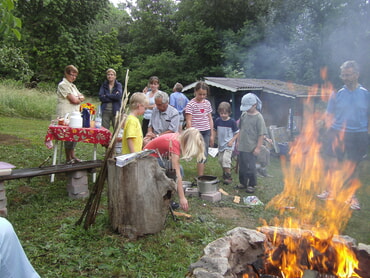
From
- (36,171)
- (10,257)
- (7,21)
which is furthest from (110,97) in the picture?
(10,257)

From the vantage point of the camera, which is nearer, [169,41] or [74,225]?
[74,225]

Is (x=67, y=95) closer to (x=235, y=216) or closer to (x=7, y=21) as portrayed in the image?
(x=7, y=21)

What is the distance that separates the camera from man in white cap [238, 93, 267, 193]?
5719mm

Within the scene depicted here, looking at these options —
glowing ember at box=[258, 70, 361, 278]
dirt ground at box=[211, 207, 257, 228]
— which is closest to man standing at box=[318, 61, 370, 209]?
glowing ember at box=[258, 70, 361, 278]

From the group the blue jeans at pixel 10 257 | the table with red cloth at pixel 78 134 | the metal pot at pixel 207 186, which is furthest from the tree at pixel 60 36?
the blue jeans at pixel 10 257

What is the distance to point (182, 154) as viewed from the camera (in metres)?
4.10

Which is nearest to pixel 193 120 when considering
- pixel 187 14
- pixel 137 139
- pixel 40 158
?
pixel 137 139

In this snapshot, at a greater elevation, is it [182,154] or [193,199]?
[182,154]

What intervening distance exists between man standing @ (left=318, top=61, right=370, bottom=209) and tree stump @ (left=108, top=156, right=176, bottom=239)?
310 centimetres

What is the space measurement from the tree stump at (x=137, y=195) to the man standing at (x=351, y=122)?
310 cm

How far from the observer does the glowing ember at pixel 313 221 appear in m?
2.70

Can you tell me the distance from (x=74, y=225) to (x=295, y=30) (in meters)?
14.5

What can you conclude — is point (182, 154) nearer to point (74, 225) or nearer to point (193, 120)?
point (74, 225)

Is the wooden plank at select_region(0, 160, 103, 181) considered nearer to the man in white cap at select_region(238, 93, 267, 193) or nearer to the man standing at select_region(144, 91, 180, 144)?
the man standing at select_region(144, 91, 180, 144)
